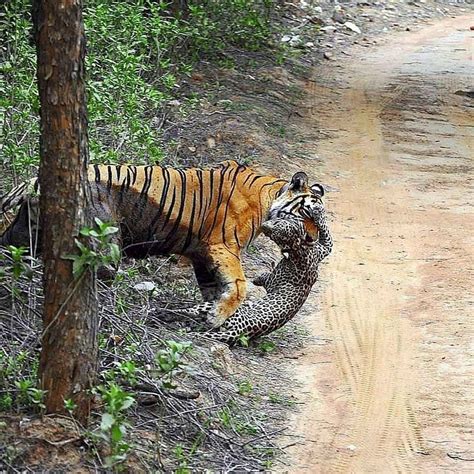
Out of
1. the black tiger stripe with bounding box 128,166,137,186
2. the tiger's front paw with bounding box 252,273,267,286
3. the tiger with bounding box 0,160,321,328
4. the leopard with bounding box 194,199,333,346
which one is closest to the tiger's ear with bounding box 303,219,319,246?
the leopard with bounding box 194,199,333,346

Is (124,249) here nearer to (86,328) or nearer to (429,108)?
(86,328)

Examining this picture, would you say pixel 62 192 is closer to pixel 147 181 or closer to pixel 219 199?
pixel 147 181

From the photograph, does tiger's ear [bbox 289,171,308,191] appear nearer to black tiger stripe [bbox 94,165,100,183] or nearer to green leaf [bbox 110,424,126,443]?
black tiger stripe [bbox 94,165,100,183]

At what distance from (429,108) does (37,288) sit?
936 centimetres

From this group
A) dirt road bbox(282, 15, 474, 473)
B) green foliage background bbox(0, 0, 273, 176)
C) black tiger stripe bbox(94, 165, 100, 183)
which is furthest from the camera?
green foliage background bbox(0, 0, 273, 176)

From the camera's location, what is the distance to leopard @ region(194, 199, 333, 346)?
6.46m

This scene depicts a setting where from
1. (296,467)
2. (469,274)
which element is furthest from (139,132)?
(296,467)

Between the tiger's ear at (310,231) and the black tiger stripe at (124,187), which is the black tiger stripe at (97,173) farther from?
the tiger's ear at (310,231)

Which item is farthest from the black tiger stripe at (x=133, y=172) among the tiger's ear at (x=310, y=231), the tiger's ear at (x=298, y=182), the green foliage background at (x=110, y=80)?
the tiger's ear at (x=310, y=231)

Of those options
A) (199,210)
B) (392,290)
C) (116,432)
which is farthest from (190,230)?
(116,432)

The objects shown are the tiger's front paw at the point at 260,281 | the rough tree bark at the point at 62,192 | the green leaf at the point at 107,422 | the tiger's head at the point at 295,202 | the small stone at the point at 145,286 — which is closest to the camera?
the green leaf at the point at 107,422

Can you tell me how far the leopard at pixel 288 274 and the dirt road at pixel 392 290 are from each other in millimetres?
317

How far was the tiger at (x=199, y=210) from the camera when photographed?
6.33 meters

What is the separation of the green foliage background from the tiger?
0.70 metres
